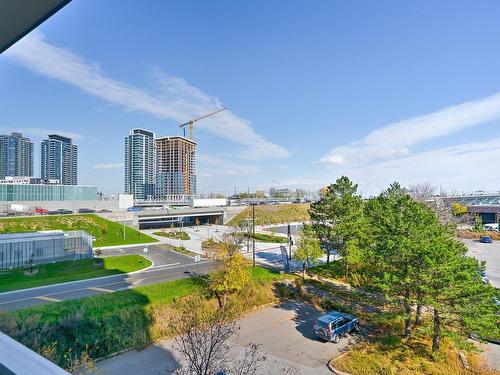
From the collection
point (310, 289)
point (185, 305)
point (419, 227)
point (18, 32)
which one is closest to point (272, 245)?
point (310, 289)

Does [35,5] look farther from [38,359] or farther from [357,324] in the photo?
[357,324]

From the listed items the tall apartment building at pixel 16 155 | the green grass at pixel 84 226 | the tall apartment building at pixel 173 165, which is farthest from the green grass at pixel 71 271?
the tall apartment building at pixel 173 165

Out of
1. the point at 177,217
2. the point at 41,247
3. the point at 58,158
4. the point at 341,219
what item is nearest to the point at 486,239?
A: the point at 341,219

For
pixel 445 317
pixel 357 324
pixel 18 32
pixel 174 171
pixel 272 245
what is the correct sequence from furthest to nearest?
pixel 174 171, pixel 272 245, pixel 357 324, pixel 445 317, pixel 18 32

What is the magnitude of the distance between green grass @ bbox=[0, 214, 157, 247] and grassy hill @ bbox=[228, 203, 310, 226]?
56.2ft

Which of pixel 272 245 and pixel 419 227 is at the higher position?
pixel 419 227

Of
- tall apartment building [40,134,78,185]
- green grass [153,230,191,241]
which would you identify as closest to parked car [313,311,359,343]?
green grass [153,230,191,241]

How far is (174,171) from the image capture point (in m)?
84.4

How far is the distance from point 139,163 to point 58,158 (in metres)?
19.6

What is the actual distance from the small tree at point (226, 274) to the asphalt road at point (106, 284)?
13.2ft

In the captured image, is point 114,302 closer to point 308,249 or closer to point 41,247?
point 308,249

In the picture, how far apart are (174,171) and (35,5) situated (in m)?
85.2

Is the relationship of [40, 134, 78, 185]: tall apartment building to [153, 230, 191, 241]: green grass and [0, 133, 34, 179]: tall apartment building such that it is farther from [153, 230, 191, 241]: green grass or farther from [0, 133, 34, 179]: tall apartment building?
[153, 230, 191, 241]: green grass

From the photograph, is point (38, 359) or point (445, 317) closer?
point (38, 359)
